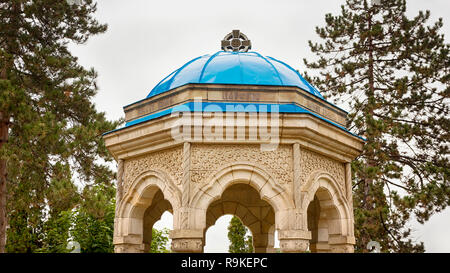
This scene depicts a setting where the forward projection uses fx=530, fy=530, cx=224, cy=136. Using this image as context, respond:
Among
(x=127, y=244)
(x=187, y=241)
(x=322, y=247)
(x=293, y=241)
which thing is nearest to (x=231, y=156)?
(x=187, y=241)

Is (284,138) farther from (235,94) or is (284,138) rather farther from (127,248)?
(127,248)

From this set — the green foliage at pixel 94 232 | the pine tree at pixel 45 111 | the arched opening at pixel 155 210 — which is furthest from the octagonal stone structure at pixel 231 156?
the green foliage at pixel 94 232

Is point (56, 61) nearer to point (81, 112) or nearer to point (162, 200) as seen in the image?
point (81, 112)

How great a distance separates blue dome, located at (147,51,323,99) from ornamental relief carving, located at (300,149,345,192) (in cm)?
125

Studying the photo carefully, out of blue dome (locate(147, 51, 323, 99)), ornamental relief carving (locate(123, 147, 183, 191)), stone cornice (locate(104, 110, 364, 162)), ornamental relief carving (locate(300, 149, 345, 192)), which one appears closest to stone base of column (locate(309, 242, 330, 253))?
ornamental relief carving (locate(300, 149, 345, 192))

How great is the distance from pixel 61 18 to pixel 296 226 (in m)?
14.4

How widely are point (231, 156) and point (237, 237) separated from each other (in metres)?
23.8

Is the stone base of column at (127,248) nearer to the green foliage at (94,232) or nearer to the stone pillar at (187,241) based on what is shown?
the stone pillar at (187,241)

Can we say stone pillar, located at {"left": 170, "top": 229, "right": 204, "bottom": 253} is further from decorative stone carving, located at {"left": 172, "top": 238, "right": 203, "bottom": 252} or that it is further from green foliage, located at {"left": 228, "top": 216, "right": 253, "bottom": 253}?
green foliage, located at {"left": 228, "top": 216, "right": 253, "bottom": 253}

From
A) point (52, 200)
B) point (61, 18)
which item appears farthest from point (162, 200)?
point (61, 18)

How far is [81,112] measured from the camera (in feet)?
64.5

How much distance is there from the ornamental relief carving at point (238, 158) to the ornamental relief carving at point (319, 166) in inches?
12.1

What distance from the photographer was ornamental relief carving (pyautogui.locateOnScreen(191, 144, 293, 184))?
27.3ft

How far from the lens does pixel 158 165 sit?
887cm
